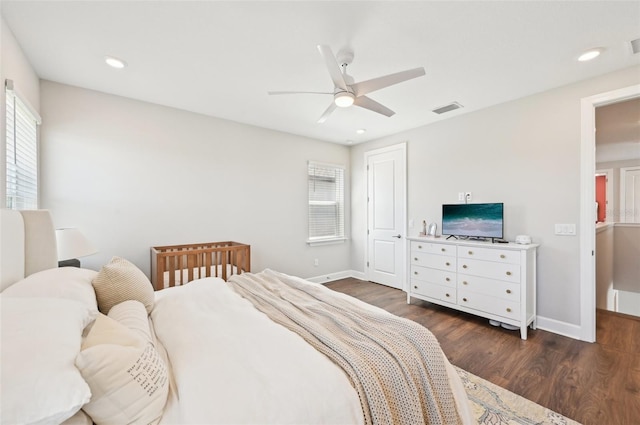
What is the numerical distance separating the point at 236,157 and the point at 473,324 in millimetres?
3813

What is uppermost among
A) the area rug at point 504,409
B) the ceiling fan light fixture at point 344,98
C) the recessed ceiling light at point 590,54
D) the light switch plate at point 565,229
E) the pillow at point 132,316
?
the recessed ceiling light at point 590,54

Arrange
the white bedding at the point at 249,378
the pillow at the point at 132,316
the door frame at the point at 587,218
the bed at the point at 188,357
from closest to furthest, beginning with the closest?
the bed at the point at 188,357 → the white bedding at the point at 249,378 → the pillow at the point at 132,316 → the door frame at the point at 587,218

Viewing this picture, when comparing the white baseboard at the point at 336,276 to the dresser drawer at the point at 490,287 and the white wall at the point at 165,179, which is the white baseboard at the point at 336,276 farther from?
the dresser drawer at the point at 490,287

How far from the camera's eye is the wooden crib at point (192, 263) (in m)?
2.82

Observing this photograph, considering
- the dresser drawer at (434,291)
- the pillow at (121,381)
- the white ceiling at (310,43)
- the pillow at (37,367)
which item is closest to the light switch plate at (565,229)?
the dresser drawer at (434,291)

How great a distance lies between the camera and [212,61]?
2.32m

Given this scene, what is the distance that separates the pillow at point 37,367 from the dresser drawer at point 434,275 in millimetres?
3467

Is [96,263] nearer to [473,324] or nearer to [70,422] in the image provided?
[70,422]

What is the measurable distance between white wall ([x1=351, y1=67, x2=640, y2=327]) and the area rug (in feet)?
5.07

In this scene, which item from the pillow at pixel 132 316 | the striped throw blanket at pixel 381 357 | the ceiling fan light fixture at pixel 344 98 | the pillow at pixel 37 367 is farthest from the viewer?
the ceiling fan light fixture at pixel 344 98

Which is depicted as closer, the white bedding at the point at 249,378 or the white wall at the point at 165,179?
the white bedding at the point at 249,378

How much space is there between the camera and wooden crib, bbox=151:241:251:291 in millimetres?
2822

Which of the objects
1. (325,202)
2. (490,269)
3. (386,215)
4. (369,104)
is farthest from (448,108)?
(325,202)

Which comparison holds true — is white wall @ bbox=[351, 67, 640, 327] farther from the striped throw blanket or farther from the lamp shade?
the lamp shade
